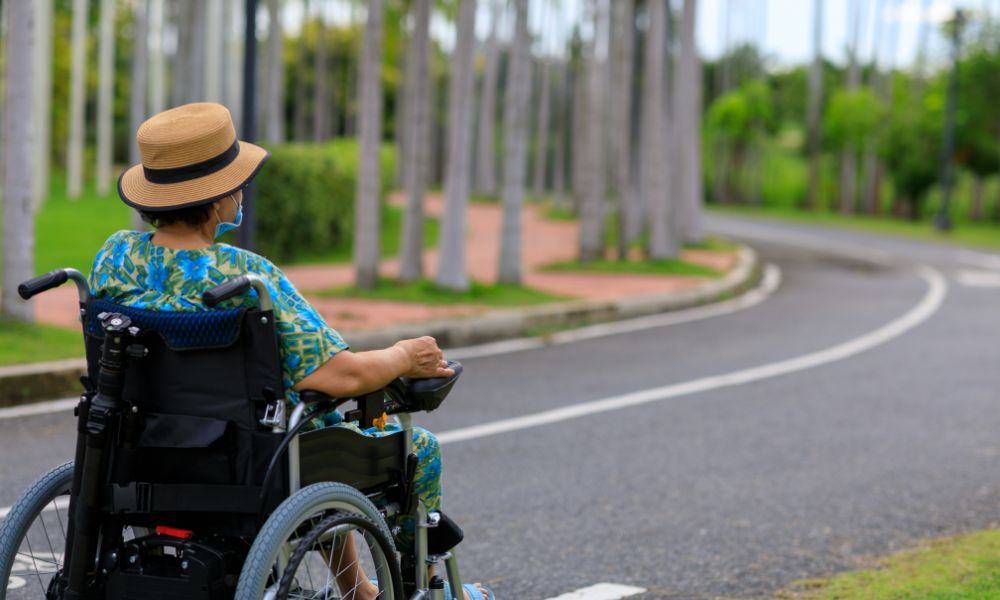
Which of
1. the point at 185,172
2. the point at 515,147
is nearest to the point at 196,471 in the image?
the point at 185,172

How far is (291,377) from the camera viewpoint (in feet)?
11.4

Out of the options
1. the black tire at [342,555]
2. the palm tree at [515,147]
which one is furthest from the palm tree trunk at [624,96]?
the black tire at [342,555]

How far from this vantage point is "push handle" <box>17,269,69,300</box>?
3529mm

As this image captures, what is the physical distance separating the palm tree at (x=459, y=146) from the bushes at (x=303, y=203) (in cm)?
311

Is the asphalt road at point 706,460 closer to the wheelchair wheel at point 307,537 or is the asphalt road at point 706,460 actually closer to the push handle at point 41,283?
the wheelchair wheel at point 307,537

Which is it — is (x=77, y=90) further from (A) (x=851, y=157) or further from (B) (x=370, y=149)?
(A) (x=851, y=157)

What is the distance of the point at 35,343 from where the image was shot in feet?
31.3

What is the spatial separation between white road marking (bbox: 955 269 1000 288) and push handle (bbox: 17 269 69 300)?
728 inches

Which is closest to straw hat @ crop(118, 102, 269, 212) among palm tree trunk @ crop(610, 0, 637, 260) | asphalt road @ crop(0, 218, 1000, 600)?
asphalt road @ crop(0, 218, 1000, 600)

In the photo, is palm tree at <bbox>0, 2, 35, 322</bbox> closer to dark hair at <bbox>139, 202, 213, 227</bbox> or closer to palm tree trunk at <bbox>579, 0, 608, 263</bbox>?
dark hair at <bbox>139, 202, 213, 227</bbox>

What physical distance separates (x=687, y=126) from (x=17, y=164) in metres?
15.3

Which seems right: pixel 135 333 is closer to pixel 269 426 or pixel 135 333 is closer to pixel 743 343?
pixel 269 426

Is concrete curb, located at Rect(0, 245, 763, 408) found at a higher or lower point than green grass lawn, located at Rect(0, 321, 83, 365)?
lower

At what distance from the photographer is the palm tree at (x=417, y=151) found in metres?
15.6
